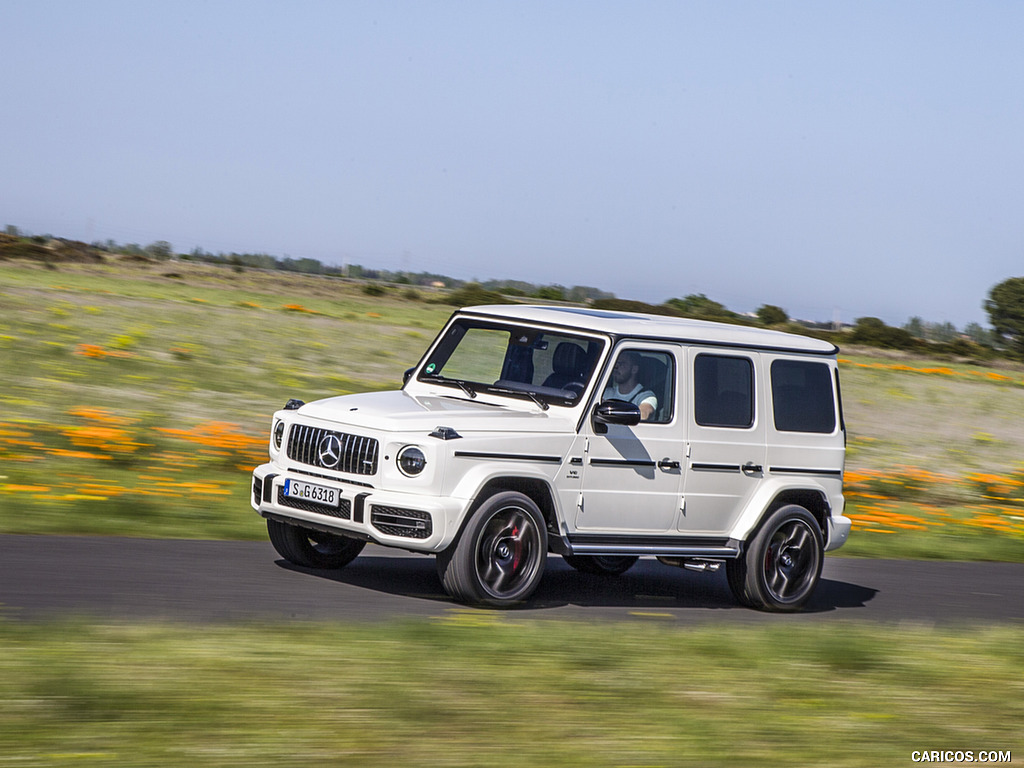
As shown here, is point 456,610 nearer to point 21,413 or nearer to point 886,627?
point 886,627

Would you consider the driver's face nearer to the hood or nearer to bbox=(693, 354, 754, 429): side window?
the hood

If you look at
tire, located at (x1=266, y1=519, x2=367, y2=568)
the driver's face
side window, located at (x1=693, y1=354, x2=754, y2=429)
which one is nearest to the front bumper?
tire, located at (x1=266, y1=519, x2=367, y2=568)

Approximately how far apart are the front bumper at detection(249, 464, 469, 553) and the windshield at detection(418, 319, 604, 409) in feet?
4.53

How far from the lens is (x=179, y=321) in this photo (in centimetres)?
3422

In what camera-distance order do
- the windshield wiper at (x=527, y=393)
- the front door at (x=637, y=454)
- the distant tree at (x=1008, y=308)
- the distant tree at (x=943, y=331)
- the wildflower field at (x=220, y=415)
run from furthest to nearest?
the distant tree at (x=1008, y=308) → the distant tree at (x=943, y=331) → the wildflower field at (x=220, y=415) → the windshield wiper at (x=527, y=393) → the front door at (x=637, y=454)

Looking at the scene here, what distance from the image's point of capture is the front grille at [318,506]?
8445 mm

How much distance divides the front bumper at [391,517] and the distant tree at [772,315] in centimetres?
5365

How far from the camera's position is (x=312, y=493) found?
342 inches

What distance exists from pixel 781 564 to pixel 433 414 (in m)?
3.14

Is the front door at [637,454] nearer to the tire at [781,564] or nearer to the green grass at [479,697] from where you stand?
the tire at [781,564]

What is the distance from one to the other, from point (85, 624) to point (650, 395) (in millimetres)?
4256

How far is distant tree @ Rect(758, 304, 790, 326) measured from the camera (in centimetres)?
6203

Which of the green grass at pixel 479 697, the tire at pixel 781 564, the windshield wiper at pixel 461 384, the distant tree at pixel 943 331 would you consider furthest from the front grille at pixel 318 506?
the distant tree at pixel 943 331

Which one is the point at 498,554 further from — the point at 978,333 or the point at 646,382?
the point at 978,333
